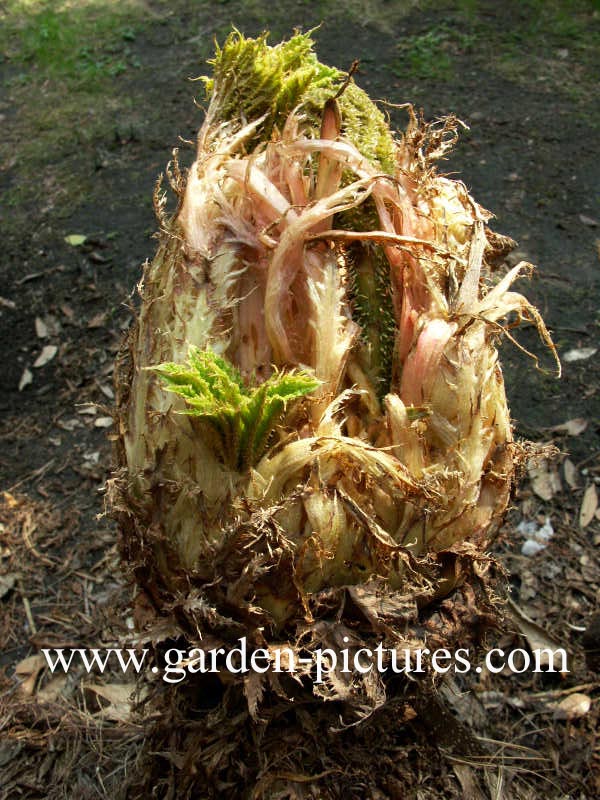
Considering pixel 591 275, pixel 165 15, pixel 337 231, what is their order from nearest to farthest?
pixel 337 231, pixel 591 275, pixel 165 15

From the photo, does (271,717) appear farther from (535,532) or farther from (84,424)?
(84,424)

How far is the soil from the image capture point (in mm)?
2080

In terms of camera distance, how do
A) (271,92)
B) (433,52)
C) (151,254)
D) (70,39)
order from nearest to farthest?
(271,92), (151,254), (433,52), (70,39)

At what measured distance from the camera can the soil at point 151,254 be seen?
2.08 m

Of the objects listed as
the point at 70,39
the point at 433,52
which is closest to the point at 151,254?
the point at 433,52

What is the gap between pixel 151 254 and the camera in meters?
3.52

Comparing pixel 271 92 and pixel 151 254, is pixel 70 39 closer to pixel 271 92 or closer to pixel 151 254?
pixel 151 254

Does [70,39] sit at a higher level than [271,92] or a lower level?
lower

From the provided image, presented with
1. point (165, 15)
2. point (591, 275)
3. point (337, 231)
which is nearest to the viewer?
point (337, 231)

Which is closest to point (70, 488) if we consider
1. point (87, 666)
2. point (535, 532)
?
point (87, 666)

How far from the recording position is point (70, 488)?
8.87ft

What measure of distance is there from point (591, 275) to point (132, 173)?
2.50m

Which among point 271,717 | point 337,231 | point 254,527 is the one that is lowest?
point 271,717

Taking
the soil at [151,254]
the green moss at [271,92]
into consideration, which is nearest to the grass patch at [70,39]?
the soil at [151,254]
